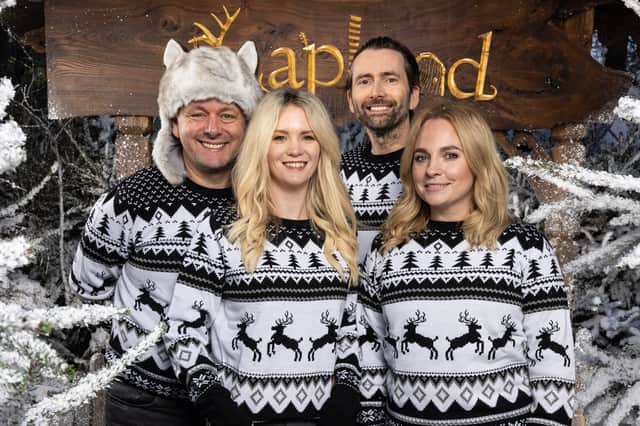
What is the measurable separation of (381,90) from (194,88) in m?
0.77

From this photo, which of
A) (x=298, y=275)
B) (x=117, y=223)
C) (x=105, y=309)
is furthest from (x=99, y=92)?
(x=105, y=309)

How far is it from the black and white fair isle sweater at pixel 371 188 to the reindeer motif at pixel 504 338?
63 centimetres

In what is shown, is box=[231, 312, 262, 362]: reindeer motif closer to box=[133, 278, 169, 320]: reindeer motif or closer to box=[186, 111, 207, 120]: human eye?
box=[133, 278, 169, 320]: reindeer motif

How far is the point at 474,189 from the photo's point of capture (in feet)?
7.39

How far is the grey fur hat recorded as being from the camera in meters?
2.55

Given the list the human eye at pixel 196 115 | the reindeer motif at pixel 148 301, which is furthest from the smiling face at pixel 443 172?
the reindeer motif at pixel 148 301

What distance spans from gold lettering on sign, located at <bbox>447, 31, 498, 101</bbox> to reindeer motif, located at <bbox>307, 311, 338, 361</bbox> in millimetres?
1685

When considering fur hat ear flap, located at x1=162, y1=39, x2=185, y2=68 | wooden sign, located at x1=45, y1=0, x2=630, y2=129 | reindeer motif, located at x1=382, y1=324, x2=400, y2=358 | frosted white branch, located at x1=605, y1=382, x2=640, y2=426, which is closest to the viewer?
frosted white branch, located at x1=605, y1=382, x2=640, y2=426

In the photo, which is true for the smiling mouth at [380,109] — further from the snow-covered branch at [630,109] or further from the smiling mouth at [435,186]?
the snow-covered branch at [630,109]

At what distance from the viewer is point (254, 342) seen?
2.06m

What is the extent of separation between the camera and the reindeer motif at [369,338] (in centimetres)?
226

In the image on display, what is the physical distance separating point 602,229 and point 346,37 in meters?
2.46

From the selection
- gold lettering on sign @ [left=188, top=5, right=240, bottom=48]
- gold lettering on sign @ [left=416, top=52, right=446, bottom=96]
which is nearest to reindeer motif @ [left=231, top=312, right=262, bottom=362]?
gold lettering on sign @ [left=188, top=5, right=240, bottom=48]

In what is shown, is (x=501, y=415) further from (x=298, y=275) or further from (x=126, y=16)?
(x=126, y=16)
